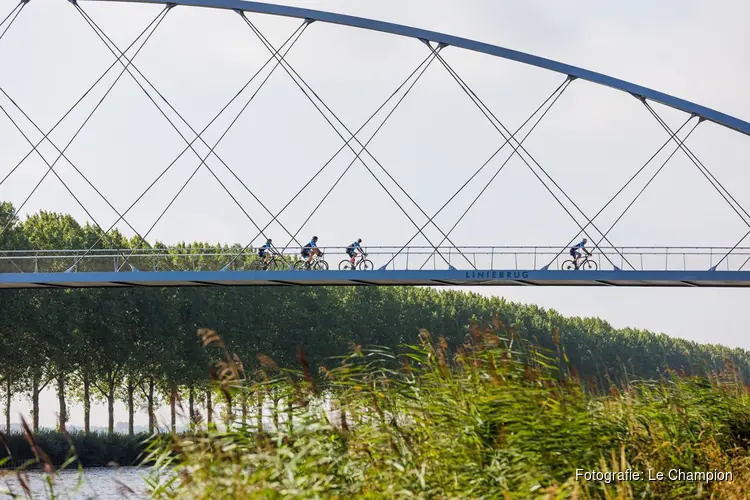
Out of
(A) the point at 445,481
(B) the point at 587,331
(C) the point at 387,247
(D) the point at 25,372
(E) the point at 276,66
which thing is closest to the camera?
(A) the point at 445,481

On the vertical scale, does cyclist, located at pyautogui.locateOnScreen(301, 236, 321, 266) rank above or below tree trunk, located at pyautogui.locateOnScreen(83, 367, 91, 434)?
above

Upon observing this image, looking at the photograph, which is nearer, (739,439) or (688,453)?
(688,453)

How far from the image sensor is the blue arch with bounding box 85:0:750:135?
30141mm

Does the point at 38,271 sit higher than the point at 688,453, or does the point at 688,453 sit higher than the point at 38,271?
the point at 38,271

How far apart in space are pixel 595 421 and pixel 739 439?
9.01 ft

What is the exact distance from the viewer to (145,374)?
46.8 meters

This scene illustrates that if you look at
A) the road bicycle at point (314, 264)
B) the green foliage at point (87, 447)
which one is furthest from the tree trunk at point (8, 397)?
the road bicycle at point (314, 264)

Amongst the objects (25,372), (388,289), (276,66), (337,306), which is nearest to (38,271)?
(276,66)

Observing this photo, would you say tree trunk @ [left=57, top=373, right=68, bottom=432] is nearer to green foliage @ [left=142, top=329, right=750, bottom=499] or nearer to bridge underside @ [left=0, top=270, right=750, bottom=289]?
bridge underside @ [left=0, top=270, right=750, bottom=289]

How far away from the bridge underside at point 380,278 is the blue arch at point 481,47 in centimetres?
478

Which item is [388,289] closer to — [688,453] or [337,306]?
[337,306]

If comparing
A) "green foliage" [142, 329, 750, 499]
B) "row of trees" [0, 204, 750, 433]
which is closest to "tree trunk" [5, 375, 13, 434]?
"row of trees" [0, 204, 750, 433]

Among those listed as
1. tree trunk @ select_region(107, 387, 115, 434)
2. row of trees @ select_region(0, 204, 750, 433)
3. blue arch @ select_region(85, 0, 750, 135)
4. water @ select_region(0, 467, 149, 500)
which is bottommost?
water @ select_region(0, 467, 149, 500)

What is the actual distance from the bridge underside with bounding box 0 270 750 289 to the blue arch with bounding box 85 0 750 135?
15.7 feet
